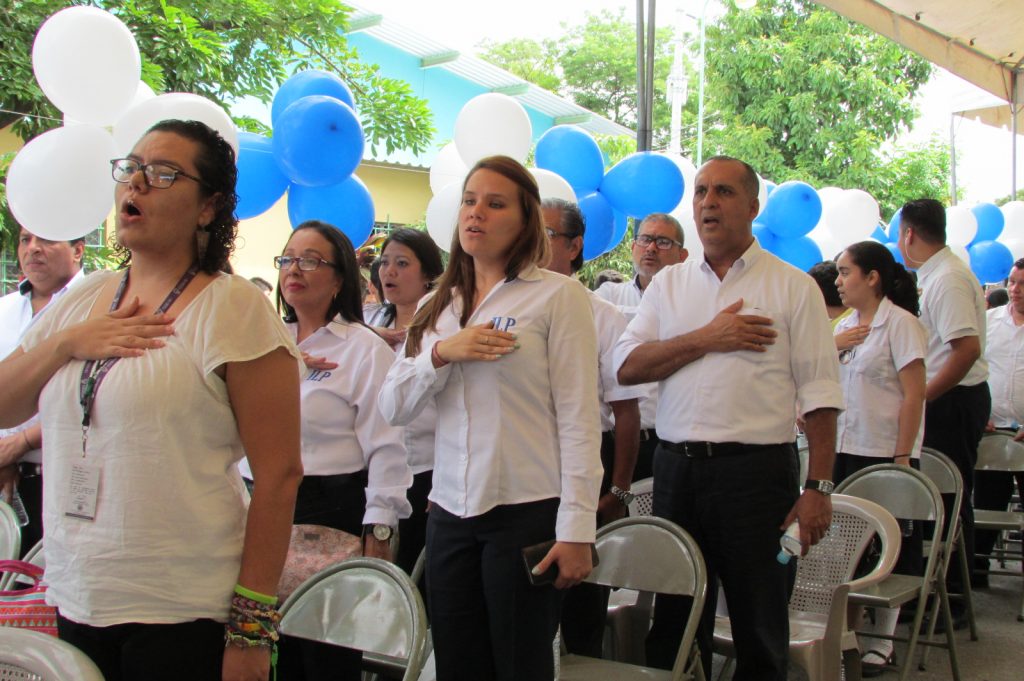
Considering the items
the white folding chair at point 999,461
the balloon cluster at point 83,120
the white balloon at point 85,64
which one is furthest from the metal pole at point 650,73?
the white balloon at point 85,64

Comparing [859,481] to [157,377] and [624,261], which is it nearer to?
[157,377]

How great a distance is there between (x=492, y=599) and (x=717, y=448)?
92 cm

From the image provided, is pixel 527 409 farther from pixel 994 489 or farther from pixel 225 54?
pixel 225 54

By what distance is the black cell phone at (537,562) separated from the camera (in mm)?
2051

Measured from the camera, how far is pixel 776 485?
270cm

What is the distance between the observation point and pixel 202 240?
1724 mm

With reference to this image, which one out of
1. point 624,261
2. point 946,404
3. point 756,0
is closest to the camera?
point 946,404

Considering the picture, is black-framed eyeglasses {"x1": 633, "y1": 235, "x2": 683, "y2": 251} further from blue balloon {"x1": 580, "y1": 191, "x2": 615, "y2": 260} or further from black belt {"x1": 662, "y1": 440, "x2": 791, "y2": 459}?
black belt {"x1": 662, "y1": 440, "x2": 791, "y2": 459}

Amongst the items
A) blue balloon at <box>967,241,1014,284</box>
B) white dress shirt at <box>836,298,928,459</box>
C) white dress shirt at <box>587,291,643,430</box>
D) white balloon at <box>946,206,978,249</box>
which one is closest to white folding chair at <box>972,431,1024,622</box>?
white dress shirt at <box>836,298,928,459</box>

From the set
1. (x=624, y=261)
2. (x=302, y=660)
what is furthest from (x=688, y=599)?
(x=624, y=261)

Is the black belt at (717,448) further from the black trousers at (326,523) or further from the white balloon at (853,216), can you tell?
the white balloon at (853,216)

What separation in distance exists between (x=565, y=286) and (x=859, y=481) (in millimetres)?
2169

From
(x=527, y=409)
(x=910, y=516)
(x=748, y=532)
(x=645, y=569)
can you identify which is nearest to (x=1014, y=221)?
(x=910, y=516)

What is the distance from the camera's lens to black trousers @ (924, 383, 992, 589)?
4.84 meters
